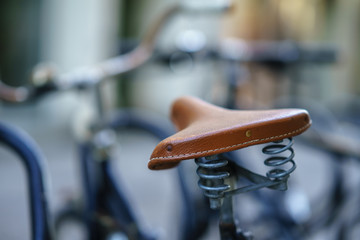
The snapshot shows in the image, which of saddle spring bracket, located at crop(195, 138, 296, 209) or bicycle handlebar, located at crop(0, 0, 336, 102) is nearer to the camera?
saddle spring bracket, located at crop(195, 138, 296, 209)

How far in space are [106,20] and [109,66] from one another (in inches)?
184

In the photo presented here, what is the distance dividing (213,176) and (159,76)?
18.2ft

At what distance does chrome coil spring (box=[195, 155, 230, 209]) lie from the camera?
2.75 feet

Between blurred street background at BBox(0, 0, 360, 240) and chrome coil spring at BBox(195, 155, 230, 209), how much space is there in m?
0.54

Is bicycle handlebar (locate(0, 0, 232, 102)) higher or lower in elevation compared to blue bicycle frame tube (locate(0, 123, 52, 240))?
higher

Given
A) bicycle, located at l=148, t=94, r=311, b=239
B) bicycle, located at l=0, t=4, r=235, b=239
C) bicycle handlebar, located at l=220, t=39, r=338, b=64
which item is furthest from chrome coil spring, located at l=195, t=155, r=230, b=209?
bicycle handlebar, located at l=220, t=39, r=338, b=64

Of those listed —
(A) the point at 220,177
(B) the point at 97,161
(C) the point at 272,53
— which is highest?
(C) the point at 272,53

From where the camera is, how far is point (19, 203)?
3396 mm

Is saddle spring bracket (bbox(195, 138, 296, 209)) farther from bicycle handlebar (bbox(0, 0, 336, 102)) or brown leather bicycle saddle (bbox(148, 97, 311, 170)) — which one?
bicycle handlebar (bbox(0, 0, 336, 102))

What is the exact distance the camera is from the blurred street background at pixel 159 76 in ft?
7.34

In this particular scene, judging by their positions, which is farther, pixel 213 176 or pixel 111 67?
pixel 111 67

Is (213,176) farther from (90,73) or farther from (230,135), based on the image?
(90,73)

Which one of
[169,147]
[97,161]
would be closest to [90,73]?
[97,161]

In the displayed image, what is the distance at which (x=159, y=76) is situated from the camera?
6.32 meters
